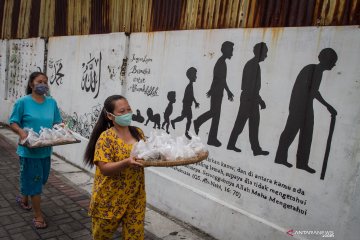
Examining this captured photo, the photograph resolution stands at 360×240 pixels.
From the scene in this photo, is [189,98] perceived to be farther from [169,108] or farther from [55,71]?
[55,71]

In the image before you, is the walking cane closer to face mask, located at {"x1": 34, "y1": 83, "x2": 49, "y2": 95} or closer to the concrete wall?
the concrete wall

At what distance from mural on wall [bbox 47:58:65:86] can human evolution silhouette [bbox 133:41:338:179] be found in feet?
12.8

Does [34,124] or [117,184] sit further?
[34,124]

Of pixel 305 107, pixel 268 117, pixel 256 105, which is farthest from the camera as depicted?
pixel 256 105

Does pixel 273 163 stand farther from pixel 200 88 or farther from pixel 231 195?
pixel 200 88

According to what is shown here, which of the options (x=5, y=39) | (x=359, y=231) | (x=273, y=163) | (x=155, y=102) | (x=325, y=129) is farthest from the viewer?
(x=5, y=39)

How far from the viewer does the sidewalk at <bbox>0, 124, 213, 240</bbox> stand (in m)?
4.14

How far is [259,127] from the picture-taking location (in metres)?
3.94

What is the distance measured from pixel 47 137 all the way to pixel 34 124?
0.28 metres

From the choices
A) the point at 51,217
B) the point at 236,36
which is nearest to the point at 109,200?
the point at 51,217

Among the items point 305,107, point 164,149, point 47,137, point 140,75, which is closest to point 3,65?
point 140,75

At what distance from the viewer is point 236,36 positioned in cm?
418

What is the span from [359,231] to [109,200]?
7.66ft

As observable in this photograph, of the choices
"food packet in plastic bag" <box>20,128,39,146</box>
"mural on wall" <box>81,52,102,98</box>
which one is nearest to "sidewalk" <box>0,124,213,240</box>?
"food packet in plastic bag" <box>20,128,39,146</box>
